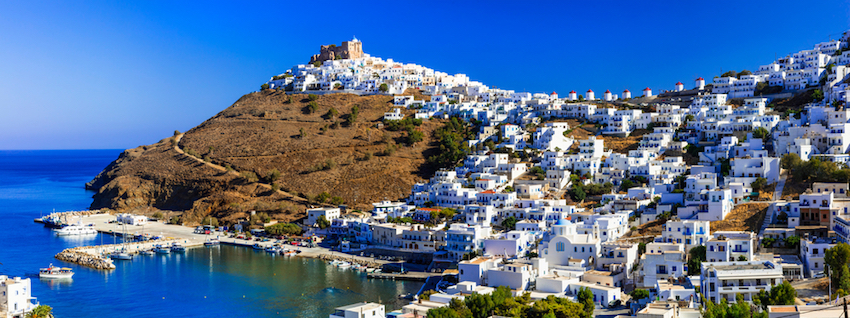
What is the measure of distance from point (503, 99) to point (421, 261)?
28353 millimetres

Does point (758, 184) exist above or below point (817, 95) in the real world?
below

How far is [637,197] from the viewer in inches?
1490

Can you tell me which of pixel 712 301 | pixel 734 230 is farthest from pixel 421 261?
pixel 712 301

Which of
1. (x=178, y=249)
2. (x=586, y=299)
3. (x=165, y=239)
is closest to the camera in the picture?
(x=586, y=299)

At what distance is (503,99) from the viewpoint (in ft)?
210

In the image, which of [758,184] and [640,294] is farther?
[758,184]

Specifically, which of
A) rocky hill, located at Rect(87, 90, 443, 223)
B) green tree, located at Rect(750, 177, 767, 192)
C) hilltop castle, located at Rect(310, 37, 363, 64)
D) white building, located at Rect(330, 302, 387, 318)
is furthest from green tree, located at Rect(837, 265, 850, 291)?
hilltop castle, located at Rect(310, 37, 363, 64)

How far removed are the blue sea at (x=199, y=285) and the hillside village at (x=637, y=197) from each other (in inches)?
164

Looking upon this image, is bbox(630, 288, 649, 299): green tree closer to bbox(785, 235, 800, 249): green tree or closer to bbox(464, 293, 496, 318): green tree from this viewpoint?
bbox(464, 293, 496, 318): green tree

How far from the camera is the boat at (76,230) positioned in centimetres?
5144

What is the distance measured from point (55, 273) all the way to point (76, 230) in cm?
1597

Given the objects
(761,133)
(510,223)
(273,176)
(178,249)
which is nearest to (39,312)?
(178,249)

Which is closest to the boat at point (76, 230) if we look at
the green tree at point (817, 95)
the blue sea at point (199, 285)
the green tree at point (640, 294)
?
the blue sea at point (199, 285)

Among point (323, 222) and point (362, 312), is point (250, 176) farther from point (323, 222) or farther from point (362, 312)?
point (362, 312)
